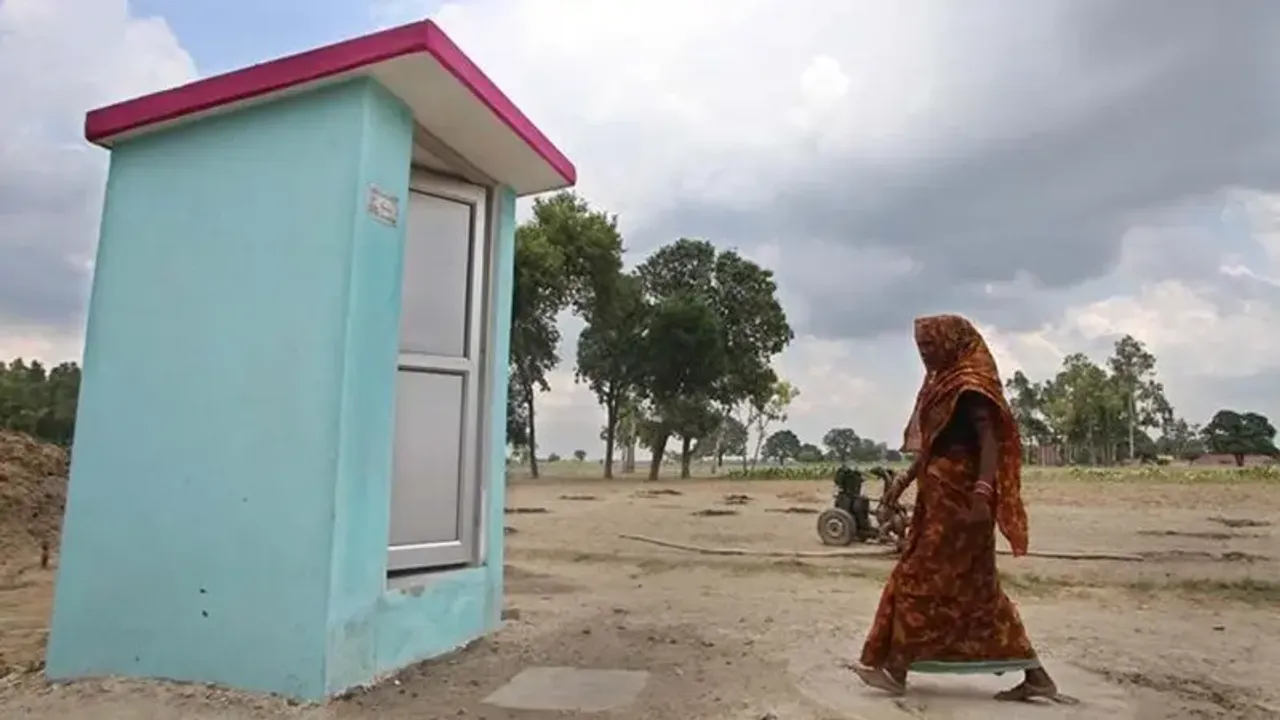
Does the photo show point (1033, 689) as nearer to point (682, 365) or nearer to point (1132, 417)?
point (682, 365)

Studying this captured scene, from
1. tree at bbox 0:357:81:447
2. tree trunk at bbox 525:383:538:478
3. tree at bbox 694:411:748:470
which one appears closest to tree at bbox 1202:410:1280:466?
tree at bbox 694:411:748:470

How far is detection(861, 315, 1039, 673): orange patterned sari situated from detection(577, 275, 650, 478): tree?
85.6 ft

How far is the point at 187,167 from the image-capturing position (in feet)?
12.5

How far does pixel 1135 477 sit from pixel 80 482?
32.4 m

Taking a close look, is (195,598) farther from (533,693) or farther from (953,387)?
(953,387)

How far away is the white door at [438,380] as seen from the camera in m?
4.30

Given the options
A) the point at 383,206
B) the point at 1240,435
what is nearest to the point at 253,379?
the point at 383,206

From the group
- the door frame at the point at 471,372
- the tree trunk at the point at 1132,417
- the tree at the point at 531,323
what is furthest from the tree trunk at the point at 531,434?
the tree trunk at the point at 1132,417

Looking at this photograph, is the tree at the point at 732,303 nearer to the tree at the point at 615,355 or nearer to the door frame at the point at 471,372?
the tree at the point at 615,355

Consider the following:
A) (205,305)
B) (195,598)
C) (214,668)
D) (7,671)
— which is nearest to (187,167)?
(205,305)

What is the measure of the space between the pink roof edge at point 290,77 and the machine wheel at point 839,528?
312 inches

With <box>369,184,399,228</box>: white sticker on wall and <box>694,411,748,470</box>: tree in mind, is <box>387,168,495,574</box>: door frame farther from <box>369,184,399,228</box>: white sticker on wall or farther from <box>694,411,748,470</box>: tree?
<box>694,411,748,470</box>: tree

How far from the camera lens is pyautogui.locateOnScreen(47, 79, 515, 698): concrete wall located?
339cm

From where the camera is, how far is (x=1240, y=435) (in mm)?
58281
